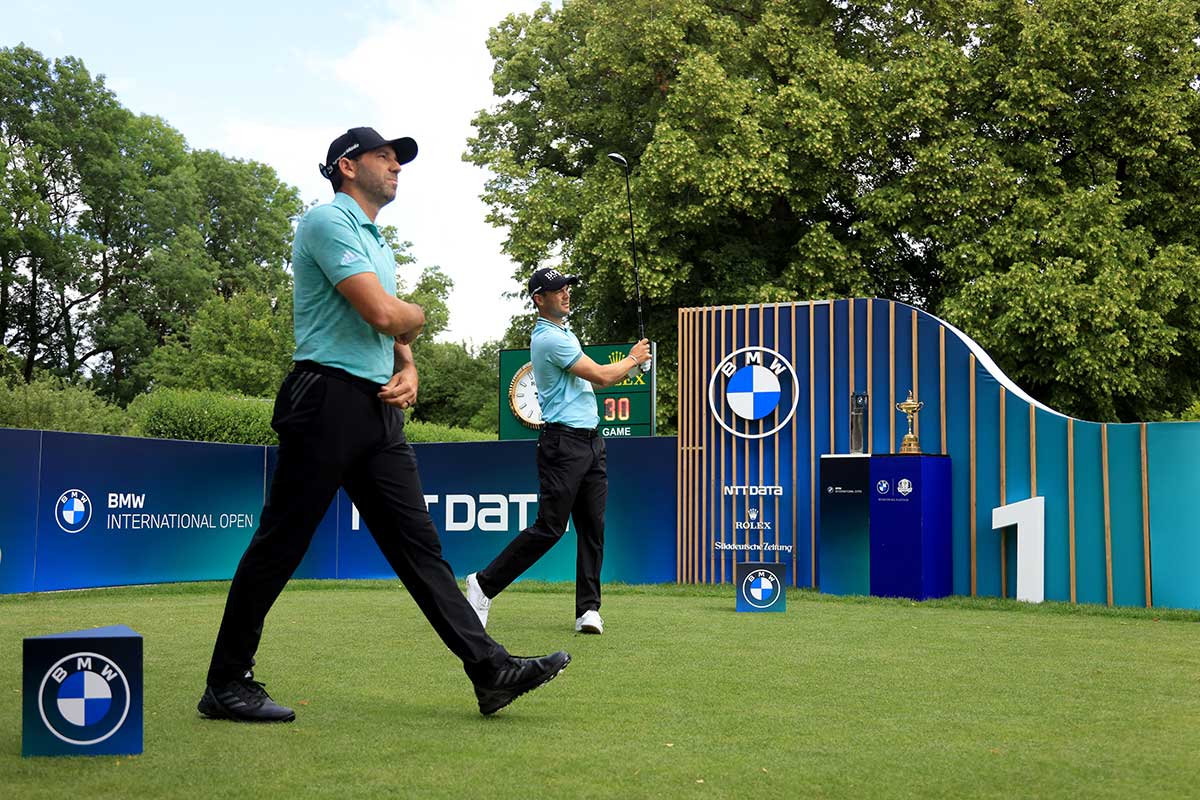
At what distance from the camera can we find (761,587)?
8336 mm

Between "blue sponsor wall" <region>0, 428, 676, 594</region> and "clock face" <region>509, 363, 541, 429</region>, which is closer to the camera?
"blue sponsor wall" <region>0, 428, 676, 594</region>

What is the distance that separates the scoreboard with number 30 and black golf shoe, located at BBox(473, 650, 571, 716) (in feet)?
34.6

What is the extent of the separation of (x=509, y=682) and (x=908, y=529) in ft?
20.4

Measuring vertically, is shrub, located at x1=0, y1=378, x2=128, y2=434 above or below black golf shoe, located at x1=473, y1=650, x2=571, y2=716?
above

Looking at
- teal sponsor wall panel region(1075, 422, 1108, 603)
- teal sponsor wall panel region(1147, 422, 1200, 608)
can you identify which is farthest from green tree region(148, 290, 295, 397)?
teal sponsor wall panel region(1147, 422, 1200, 608)

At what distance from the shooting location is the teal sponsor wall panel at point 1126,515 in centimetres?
930

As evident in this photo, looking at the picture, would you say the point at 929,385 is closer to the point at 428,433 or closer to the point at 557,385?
the point at 557,385

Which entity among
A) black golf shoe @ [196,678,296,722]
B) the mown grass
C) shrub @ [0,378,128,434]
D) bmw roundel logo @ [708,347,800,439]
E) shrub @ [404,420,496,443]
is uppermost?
shrub @ [0,378,128,434]

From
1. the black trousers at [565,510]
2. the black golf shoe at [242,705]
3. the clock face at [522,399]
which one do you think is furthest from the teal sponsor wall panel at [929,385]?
the black golf shoe at [242,705]

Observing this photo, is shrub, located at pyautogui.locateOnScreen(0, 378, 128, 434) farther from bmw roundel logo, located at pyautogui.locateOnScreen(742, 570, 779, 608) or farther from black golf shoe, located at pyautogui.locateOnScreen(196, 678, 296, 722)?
black golf shoe, located at pyautogui.locateOnScreen(196, 678, 296, 722)

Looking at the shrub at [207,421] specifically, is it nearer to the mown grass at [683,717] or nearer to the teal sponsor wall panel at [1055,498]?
the mown grass at [683,717]

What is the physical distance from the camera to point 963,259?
21.7m

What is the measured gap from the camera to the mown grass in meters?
3.13

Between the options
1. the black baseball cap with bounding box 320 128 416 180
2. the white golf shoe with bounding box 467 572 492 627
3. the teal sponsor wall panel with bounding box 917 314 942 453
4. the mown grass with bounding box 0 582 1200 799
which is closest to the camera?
the mown grass with bounding box 0 582 1200 799
